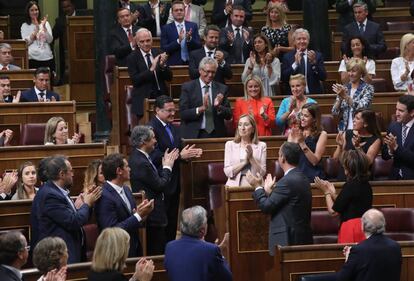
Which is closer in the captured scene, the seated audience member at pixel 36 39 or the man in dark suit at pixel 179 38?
the man in dark suit at pixel 179 38

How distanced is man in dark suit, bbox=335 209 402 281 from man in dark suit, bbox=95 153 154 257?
4.67ft

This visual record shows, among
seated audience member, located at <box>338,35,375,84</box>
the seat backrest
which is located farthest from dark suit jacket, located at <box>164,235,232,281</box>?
seated audience member, located at <box>338,35,375,84</box>

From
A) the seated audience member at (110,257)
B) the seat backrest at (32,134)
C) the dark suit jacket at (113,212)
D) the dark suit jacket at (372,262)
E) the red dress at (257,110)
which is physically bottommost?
the dark suit jacket at (372,262)

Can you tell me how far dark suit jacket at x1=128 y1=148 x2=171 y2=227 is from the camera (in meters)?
8.90

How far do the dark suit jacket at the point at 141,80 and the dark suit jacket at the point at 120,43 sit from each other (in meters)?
0.77

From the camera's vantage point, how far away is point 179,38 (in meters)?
12.3

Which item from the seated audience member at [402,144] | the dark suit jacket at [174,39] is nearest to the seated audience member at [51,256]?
the seated audience member at [402,144]

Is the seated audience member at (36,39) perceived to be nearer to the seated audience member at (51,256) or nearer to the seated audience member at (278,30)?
the seated audience member at (278,30)

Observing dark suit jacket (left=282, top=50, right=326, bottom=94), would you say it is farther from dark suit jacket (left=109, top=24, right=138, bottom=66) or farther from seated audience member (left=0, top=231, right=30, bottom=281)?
seated audience member (left=0, top=231, right=30, bottom=281)

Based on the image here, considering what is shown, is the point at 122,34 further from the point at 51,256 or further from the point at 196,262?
the point at 51,256

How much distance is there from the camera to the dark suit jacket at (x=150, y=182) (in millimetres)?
8898

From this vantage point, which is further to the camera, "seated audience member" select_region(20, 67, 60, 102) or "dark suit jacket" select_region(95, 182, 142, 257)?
"seated audience member" select_region(20, 67, 60, 102)

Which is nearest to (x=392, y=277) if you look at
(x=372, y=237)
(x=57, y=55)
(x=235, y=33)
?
(x=372, y=237)

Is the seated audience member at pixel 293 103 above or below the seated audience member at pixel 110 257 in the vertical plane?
above
